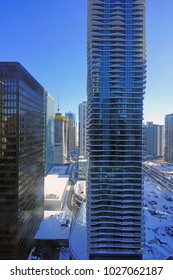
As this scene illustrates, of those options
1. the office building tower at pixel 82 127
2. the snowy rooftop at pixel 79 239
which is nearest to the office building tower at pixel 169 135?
the office building tower at pixel 82 127

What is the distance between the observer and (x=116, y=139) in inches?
188

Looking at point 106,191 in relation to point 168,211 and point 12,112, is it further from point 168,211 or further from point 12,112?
point 168,211

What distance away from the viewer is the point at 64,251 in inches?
229

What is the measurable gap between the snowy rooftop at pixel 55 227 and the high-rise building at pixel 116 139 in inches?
77.1

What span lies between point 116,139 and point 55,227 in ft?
14.0

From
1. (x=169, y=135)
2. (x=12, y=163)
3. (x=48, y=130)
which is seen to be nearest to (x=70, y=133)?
(x=48, y=130)

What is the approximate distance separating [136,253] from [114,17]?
19.6 ft

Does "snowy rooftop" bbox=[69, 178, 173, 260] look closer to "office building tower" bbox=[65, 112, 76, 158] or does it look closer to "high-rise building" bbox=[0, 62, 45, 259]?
"high-rise building" bbox=[0, 62, 45, 259]

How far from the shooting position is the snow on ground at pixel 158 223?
521cm

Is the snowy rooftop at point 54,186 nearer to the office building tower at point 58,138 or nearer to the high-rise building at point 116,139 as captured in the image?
the high-rise building at point 116,139

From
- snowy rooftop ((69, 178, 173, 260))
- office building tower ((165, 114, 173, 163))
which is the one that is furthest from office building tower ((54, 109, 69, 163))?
snowy rooftop ((69, 178, 173, 260))

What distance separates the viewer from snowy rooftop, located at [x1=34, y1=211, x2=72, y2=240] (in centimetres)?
622
